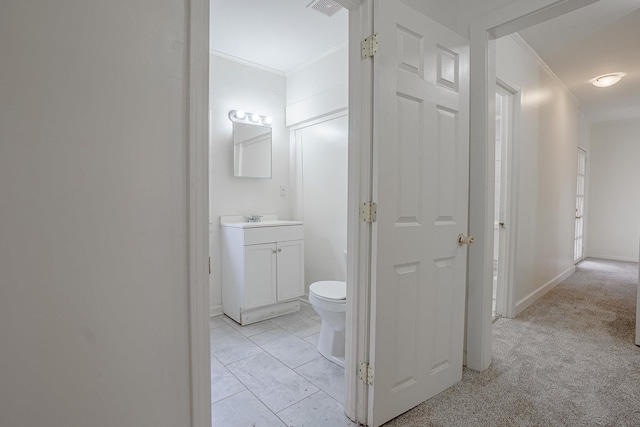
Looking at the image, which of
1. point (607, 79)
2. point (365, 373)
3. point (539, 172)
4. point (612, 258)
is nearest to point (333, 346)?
point (365, 373)

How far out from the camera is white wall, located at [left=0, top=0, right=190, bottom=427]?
2.58ft

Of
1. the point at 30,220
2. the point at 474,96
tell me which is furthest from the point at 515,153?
the point at 30,220

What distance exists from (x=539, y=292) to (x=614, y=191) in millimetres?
3929

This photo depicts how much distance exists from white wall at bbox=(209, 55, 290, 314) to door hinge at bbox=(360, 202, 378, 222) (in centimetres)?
200

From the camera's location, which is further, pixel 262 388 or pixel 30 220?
pixel 262 388

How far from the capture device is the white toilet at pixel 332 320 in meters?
2.16

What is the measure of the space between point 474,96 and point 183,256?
75.8 inches

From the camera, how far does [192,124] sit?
1035 millimetres

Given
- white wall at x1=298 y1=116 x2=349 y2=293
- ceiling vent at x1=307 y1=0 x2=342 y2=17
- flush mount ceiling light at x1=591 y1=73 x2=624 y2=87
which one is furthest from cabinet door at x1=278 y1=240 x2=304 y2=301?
flush mount ceiling light at x1=591 y1=73 x2=624 y2=87

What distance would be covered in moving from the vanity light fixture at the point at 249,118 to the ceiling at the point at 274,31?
545mm

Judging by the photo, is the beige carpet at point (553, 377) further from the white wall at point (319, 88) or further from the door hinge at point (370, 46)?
the white wall at point (319, 88)

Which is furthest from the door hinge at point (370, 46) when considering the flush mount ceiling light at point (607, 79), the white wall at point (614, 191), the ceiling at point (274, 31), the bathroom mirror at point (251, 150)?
the white wall at point (614, 191)

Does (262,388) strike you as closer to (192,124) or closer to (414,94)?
(192,124)

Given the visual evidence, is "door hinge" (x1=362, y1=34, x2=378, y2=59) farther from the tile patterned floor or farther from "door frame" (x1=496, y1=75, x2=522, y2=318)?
"door frame" (x1=496, y1=75, x2=522, y2=318)
